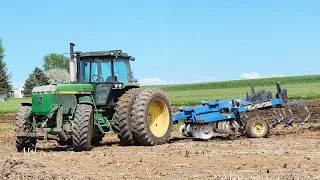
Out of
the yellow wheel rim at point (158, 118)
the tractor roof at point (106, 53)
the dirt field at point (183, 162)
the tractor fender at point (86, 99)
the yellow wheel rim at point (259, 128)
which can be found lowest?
the dirt field at point (183, 162)

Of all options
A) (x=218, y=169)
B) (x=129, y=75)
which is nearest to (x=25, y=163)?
(x=218, y=169)

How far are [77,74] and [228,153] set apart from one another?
5.10 meters

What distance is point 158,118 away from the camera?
14.9 metres

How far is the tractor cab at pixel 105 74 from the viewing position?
45.9ft

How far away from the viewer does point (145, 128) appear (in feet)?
44.7

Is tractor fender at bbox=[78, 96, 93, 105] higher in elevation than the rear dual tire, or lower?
higher

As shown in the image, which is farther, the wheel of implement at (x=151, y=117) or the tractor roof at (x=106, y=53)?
the tractor roof at (x=106, y=53)

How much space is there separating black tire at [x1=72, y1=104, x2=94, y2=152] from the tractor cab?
4.60 feet

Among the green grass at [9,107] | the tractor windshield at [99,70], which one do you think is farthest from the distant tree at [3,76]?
the tractor windshield at [99,70]

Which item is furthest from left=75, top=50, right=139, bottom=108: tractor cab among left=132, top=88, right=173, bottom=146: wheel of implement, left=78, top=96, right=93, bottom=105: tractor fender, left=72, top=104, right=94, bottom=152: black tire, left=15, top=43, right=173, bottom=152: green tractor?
left=72, top=104, right=94, bottom=152: black tire

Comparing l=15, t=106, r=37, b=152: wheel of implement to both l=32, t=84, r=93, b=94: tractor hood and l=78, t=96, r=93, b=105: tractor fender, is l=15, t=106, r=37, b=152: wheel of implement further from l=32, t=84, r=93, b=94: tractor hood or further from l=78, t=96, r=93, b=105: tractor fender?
l=78, t=96, r=93, b=105: tractor fender

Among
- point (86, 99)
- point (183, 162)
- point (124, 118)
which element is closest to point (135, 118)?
point (124, 118)

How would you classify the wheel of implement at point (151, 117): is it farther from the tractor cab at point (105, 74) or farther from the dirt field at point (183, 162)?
the tractor cab at point (105, 74)

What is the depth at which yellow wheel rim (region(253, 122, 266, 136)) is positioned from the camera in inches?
609
